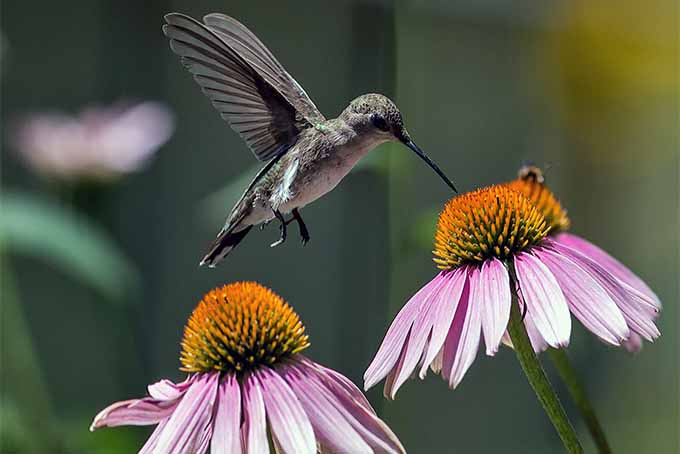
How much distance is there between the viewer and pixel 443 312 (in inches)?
26.0

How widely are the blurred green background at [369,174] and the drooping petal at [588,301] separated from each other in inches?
49.4

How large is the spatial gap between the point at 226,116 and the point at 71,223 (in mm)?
728

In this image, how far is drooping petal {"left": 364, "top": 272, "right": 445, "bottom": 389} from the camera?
0.63 meters

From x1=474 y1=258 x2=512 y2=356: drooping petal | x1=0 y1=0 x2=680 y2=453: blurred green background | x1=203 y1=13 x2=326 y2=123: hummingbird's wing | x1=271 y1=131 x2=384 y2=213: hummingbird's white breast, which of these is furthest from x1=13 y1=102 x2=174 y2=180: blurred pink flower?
x1=474 y1=258 x2=512 y2=356: drooping petal

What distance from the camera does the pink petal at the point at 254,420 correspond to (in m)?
0.62

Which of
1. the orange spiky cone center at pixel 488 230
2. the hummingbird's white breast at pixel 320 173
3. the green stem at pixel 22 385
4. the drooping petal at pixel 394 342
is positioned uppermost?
the hummingbird's white breast at pixel 320 173

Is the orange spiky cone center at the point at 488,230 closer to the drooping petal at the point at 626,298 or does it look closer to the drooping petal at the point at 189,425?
the drooping petal at the point at 626,298

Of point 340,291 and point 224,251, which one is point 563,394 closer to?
point 340,291

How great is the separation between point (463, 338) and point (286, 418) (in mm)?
130

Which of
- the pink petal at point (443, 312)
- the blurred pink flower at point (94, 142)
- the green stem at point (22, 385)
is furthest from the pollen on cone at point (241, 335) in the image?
the blurred pink flower at point (94, 142)

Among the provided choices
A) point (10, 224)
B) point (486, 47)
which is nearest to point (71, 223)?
point (10, 224)

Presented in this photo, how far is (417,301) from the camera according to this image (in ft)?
2.29

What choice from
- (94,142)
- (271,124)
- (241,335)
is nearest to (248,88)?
(271,124)

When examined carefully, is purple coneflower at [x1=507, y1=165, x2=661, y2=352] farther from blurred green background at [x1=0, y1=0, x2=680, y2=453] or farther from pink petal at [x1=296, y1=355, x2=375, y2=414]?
blurred green background at [x1=0, y1=0, x2=680, y2=453]
